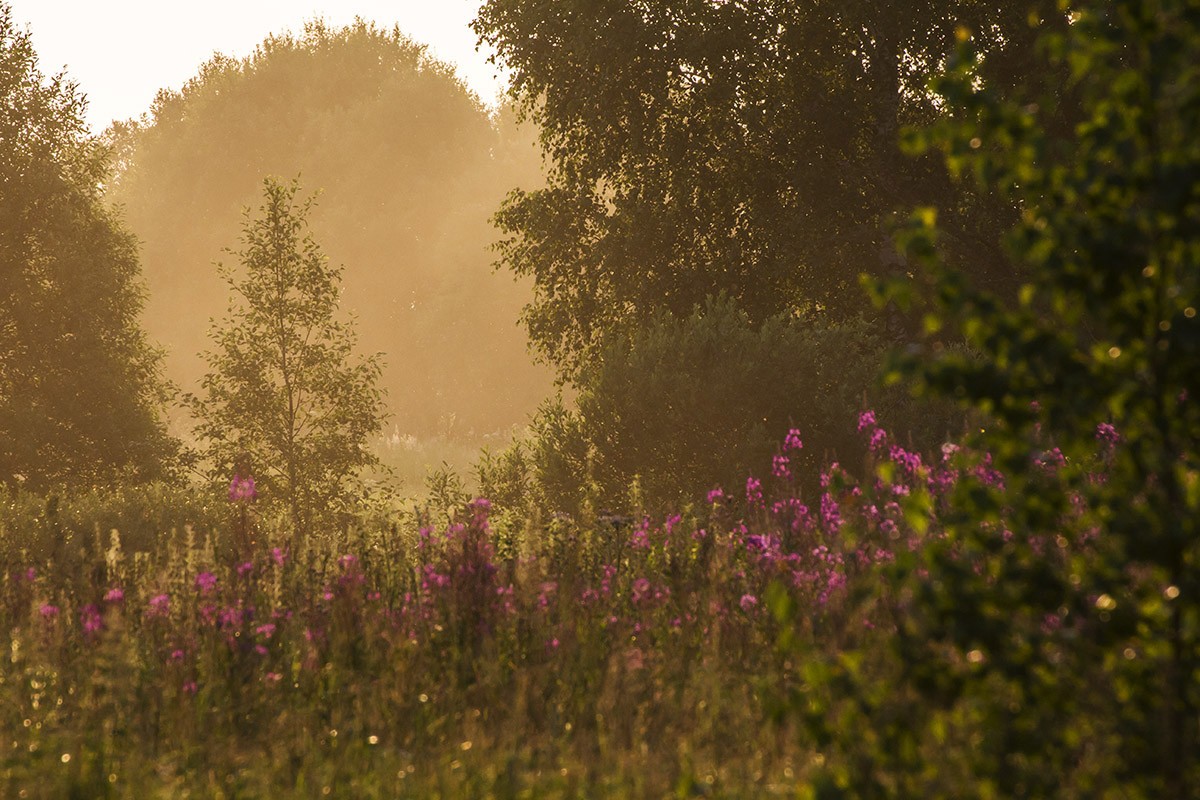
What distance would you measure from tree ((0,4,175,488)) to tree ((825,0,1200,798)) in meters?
20.1

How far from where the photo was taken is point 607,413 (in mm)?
15898

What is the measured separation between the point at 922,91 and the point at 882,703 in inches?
647

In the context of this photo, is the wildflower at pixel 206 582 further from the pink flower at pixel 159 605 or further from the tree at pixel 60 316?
the tree at pixel 60 316

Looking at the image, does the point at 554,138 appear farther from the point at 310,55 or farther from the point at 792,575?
the point at 310,55

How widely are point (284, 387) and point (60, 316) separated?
5.50 m

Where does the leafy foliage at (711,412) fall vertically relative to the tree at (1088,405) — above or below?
above

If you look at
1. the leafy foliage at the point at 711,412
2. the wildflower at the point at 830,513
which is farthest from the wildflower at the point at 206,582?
the leafy foliage at the point at 711,412

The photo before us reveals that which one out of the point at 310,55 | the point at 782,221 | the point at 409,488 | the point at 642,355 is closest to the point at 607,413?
the point at 642,355

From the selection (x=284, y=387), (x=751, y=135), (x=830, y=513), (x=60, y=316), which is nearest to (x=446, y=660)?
(x=830, y=513)

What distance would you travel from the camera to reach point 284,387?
19.5 meters

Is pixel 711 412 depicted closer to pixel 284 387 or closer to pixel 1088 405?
pixel 284 387

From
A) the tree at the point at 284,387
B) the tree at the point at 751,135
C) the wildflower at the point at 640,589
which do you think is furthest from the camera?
the tree at the point at 284,387

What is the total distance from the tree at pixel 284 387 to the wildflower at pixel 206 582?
38.9 feet

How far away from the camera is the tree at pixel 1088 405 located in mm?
3324
